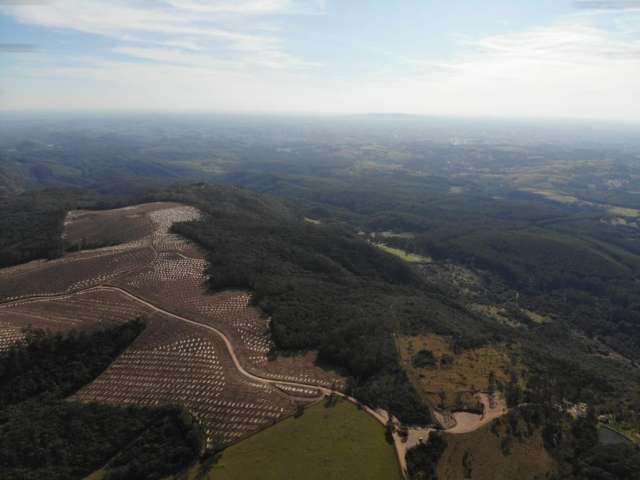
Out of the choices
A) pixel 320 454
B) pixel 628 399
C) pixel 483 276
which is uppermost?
pixel 320 454

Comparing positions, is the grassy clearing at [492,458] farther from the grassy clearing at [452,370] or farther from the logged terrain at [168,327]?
the logged terrain at [168,327]

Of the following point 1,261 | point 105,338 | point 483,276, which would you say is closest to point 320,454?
point 105,338

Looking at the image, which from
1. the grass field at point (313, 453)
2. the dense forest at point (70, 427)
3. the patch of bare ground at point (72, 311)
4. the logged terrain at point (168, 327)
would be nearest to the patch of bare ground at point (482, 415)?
the grass field at point (313, 453)

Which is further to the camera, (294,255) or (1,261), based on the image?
(294,255)

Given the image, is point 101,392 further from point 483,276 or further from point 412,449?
point 483,276

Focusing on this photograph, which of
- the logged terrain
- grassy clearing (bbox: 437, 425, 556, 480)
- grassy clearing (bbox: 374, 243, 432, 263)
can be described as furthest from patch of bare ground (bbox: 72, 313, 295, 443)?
grassy clearing (bbox: 374, 243, 432, 263)

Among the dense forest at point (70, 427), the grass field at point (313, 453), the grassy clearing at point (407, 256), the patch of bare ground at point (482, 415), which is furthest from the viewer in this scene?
the grassy clearing at point (407, 256)
